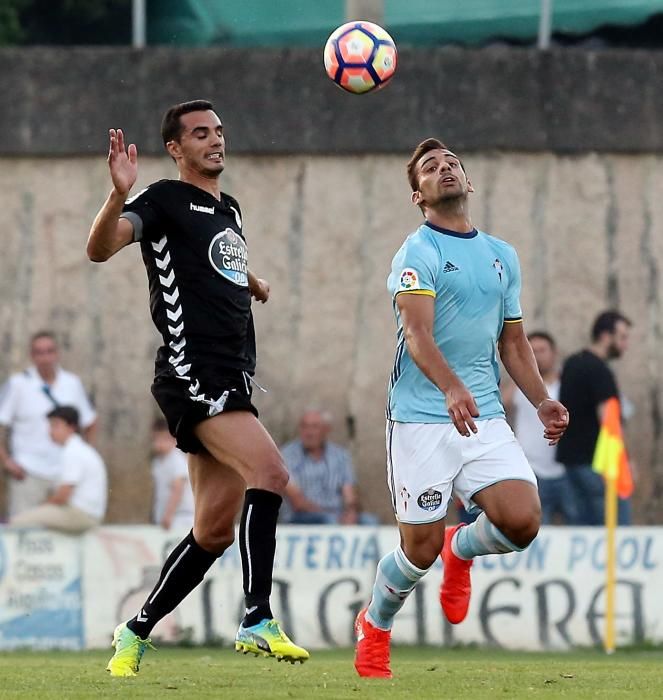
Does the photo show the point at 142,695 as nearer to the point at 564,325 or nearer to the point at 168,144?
the point at 168,144

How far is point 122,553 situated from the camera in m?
13.3

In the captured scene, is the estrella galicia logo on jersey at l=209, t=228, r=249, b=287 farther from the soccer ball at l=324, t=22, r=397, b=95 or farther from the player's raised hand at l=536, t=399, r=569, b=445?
the soccer ball at l=324, t=22, r=397, b=95

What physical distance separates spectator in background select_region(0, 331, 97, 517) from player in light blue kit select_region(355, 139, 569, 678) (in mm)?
6754

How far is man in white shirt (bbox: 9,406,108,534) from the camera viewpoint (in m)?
13.6

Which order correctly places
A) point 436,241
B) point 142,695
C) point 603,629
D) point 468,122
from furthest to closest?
point 468,122, point 603,629, point 436,241, point 142,695

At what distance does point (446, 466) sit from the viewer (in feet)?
26.5

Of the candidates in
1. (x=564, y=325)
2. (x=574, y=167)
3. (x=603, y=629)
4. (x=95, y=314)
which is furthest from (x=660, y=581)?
(x=95, y=314)

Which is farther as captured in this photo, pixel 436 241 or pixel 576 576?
pixel 576 576

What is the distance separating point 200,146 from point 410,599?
5.83m

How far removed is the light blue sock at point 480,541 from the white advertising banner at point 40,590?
5298 millimetres

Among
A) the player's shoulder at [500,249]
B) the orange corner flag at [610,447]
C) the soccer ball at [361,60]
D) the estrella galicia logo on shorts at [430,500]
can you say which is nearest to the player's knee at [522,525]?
the estrella galicia logo on shorts at [430,500]

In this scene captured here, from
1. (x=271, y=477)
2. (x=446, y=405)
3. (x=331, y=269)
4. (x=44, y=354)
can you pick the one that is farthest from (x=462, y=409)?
(x=331, y=269)

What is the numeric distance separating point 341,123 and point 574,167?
211 centimetres

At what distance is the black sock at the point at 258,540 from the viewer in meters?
7.73
